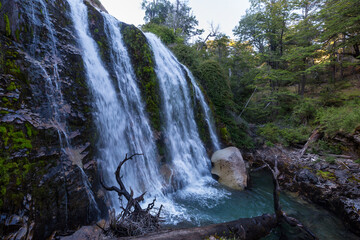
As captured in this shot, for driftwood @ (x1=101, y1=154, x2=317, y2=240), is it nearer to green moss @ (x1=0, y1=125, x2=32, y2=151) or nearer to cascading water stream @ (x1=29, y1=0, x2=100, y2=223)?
cascading water stream @ (x1=29, y1=0, x2=100, y2=223)

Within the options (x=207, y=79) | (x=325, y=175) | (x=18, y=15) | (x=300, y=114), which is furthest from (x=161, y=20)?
(x=325, y=175)

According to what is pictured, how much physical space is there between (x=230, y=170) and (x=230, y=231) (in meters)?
4.45

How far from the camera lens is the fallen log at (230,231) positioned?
2493mm

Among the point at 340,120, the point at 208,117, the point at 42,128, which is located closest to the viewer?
the point at 42,128

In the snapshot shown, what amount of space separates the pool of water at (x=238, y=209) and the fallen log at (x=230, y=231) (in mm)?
382

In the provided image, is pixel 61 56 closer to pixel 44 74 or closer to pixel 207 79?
pixel 44 74

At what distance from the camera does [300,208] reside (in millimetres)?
5805

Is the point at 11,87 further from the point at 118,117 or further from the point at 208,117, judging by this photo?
the point at 208,117

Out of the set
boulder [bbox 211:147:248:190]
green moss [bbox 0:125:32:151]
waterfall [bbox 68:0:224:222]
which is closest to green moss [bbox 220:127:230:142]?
waterfall [bbox 68:0:224:222]

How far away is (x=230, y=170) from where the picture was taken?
24.3ft

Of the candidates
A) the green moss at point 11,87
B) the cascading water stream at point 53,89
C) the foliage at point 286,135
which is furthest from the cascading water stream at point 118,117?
the foliage at point 286,135

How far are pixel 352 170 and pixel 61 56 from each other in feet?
37.1

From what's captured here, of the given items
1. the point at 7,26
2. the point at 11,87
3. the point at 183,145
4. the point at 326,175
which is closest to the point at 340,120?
the point at 326,175

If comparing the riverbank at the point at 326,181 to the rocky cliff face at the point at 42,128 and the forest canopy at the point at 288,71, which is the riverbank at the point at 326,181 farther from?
the rocky cliff face at the point at 42,128
